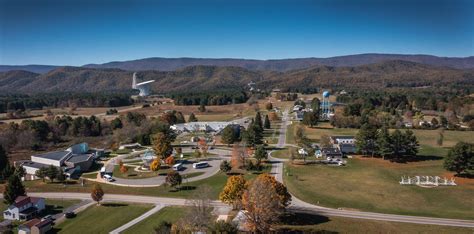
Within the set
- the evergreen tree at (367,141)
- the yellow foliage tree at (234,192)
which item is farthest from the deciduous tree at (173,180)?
the evergreen tree at (367,141)

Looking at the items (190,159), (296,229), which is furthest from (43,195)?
(296,229)

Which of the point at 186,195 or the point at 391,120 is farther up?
the point at 391,120

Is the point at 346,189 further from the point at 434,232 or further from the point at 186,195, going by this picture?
the point at 186,195

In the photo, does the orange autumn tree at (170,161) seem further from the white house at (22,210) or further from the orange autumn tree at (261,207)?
the orange autumn tree at (261,207)

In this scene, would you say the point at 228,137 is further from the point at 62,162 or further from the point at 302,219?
the point at 302,219

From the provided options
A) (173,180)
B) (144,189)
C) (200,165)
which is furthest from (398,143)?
(144,189)

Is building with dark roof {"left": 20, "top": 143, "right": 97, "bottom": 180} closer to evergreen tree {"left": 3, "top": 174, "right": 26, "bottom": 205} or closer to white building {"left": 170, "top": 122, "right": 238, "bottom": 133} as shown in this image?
evergreen tree {"left": 3, "top": 174, "right": 26, "bottom": 205}

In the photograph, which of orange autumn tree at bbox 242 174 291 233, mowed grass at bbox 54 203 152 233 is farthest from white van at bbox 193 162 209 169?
orange autumn tree at bbox 242 174 291 233
